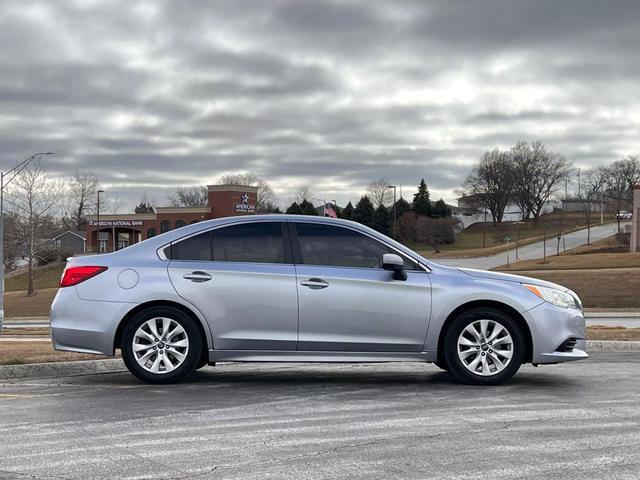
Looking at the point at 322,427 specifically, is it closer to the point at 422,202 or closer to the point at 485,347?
the point at 485,347

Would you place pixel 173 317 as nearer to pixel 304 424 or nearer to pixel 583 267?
pixel 304 424

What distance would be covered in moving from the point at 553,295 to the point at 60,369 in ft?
18.1

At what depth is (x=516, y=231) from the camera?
121 meters

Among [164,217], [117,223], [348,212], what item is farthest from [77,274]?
[348,212]

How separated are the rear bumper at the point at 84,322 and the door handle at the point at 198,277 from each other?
62 centimetres

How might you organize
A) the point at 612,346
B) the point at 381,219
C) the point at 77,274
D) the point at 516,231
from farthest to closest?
the point at 516,231 → the point at 381,219 → the point at 612,346 → the point at 77,274

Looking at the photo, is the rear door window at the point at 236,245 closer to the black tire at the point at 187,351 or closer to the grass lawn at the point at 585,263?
the black tire at the point at 187,351

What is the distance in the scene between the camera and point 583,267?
5556 cm

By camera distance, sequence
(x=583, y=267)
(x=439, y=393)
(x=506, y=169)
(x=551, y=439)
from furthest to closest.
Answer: (x=506, y=169), (x=583, y=267), (x=439, y=393), (x=551, y=439)

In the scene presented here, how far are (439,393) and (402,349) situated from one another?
62 centimetres

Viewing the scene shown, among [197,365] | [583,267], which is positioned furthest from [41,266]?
[197,365]

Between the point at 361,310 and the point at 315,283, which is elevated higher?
the point at 315,283

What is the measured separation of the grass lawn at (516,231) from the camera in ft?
349

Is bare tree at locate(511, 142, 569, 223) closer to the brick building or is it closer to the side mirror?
the brick building
